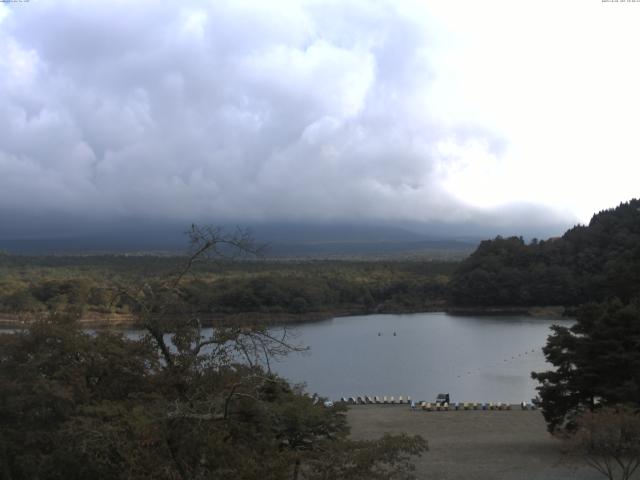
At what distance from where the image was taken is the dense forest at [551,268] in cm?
7800

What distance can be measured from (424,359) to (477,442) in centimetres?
2585

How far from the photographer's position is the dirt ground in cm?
1595

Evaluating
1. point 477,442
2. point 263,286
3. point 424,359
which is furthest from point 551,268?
point 477,442

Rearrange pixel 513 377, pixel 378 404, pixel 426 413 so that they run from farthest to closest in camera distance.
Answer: pixel 513 377 → pixel 378 404 → pixel 426 413

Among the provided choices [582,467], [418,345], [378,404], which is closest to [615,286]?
[378,404]

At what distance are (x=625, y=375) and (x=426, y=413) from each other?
9.99 m

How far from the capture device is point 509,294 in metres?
80.9

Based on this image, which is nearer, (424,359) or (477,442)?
(477,442)

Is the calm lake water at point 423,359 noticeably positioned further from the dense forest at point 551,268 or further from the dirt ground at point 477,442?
the dense forest at point 551,268

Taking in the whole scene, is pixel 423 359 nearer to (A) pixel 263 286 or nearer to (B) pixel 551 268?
(A) pixel 263 286

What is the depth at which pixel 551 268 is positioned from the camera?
79438mm

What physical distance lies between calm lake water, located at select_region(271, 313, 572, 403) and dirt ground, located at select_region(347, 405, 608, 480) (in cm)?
557

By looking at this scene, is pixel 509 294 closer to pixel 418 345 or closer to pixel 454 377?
pixel 418 345

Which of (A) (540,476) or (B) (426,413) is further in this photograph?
(B) (426,413)
